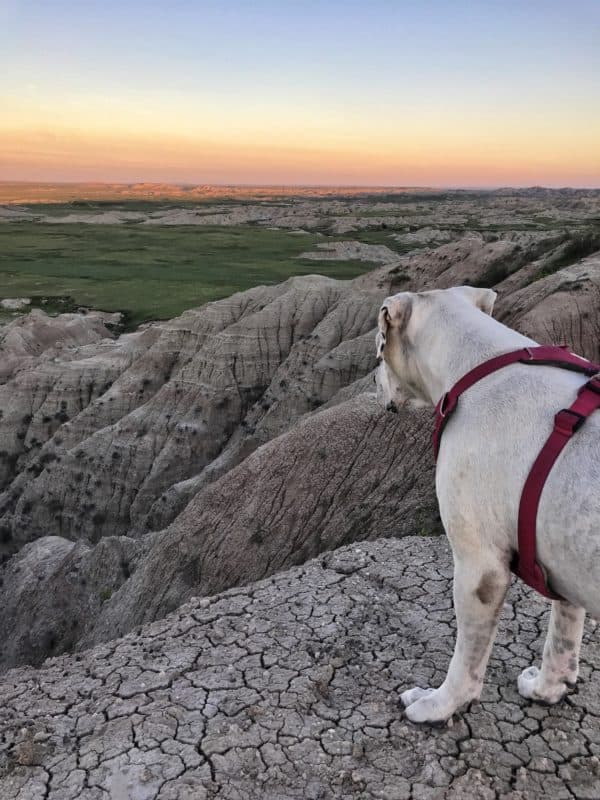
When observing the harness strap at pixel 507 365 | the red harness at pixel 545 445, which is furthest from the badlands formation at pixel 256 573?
the harness strap at pixel 507 365

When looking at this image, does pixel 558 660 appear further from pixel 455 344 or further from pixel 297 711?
pixel 455 344

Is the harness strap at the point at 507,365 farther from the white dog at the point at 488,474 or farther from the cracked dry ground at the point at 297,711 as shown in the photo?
the cracked dry ground at the point at 297,711

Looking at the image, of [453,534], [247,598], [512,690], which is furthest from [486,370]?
[247,598]

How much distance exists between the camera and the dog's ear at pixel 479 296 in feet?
13.9

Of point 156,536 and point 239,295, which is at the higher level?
point 239,295

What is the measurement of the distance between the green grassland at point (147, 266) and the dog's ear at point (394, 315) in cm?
4791

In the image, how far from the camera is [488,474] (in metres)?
3.35

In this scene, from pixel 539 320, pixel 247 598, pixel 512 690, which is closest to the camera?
pixel 512 690

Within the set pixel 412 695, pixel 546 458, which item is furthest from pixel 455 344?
pixel 412 695

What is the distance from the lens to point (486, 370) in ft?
11.9

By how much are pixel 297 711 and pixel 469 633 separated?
58.8 inches

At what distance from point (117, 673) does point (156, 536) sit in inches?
379

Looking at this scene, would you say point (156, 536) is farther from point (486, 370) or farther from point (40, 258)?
point (40, 258)

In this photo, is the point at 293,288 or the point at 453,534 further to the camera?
the point at 293,288
